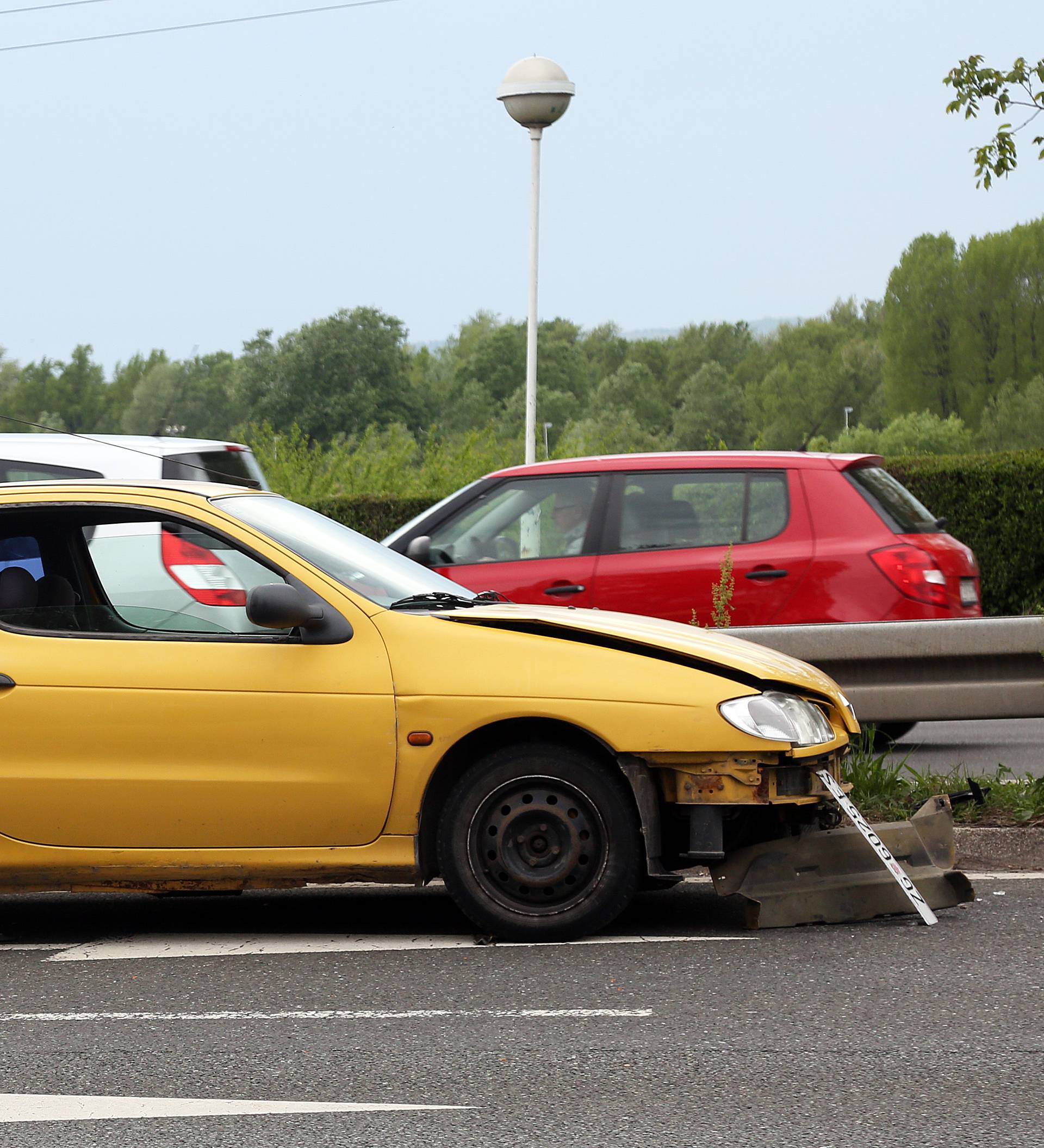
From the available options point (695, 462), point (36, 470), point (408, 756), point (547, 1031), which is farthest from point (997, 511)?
point (547, 1031)

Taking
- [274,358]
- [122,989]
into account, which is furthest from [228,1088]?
[274,358]

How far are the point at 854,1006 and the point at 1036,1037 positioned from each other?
528 mm

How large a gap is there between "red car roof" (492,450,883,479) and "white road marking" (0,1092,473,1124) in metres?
6.05

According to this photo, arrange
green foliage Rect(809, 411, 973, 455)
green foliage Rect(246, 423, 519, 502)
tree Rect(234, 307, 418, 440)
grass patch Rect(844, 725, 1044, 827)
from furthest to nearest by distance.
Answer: green foliage Rect(809, 411, 973, 455)
tree Rect(234, 307, 418, 440)
green foliage Rect(246, 423, 519, 502)
grass patch Rect(844, 725, 1044, 827)

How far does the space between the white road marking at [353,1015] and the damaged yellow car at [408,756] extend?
786 mm

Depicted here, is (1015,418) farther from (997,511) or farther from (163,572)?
(163,572)

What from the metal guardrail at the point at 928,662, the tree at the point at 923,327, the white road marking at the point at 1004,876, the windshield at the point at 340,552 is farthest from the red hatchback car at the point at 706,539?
the tree at the point at 923,327

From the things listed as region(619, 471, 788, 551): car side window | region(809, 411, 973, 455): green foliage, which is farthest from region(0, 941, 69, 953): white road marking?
region(809, 411, 973, 455): green foliage

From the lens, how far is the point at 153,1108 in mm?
4016

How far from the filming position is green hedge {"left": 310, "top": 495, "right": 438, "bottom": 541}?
19.0 m

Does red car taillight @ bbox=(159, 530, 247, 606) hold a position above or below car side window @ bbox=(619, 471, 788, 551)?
below

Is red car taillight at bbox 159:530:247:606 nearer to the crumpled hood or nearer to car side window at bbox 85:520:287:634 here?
car side window at bbox 85:520:287:634

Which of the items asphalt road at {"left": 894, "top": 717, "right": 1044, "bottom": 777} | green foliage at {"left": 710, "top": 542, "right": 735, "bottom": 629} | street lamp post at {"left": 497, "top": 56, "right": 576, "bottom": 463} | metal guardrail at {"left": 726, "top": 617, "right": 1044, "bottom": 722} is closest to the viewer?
metal guardrail at {"left": 726, "top": 617, "right": 1044, "bottom": 722}

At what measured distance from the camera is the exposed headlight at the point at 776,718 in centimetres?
553
